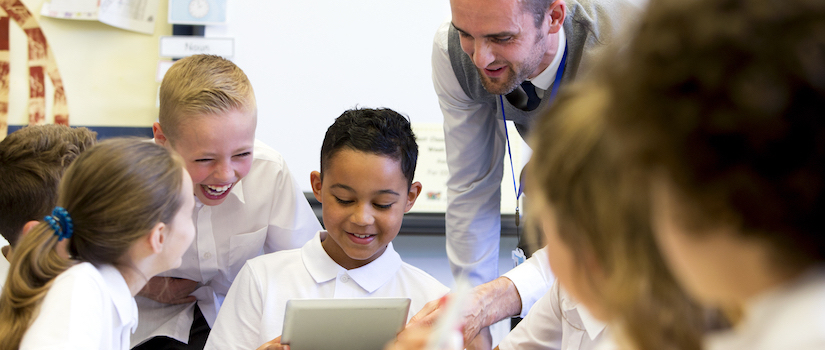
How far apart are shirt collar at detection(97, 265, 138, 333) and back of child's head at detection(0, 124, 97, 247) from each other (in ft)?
1.26

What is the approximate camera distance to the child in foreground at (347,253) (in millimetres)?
1356

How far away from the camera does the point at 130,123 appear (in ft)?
6.94

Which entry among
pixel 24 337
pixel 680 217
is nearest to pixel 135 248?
pixel 24 337

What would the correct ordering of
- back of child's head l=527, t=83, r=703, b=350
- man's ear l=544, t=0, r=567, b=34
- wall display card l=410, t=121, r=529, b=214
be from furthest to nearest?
wall display card l=410, t=121, r=529, b=214, man's ear l=544, t=0, r=567, b=34, back of child's head l=527, t=83, r=703, b=350

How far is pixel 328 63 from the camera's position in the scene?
2143 millimetres

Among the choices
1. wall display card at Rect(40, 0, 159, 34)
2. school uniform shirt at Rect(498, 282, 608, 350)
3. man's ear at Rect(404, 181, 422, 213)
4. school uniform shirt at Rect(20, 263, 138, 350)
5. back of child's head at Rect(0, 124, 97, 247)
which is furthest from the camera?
wall display card at Rect(40, 0, 159, 34)

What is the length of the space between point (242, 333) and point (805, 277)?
120 cm

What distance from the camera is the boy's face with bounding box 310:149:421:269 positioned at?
4.54 ft

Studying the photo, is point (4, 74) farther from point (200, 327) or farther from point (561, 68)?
point (561, 68)

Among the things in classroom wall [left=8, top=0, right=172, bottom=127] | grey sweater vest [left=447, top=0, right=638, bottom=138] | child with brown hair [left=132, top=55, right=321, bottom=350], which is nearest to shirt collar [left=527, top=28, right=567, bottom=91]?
grey sweater vest [left=447, top=0, right=638, bottom=138]

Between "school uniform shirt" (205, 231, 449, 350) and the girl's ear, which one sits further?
"school uniform shirt" (205, 231, 449, 350)

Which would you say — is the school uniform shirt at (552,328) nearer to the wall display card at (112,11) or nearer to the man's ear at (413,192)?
the man's ear at (413,192)

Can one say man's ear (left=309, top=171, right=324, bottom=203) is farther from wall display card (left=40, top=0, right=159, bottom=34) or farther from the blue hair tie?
wall display card (left=40, top=0, right=159, bottom=34)

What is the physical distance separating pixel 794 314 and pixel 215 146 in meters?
1.20
